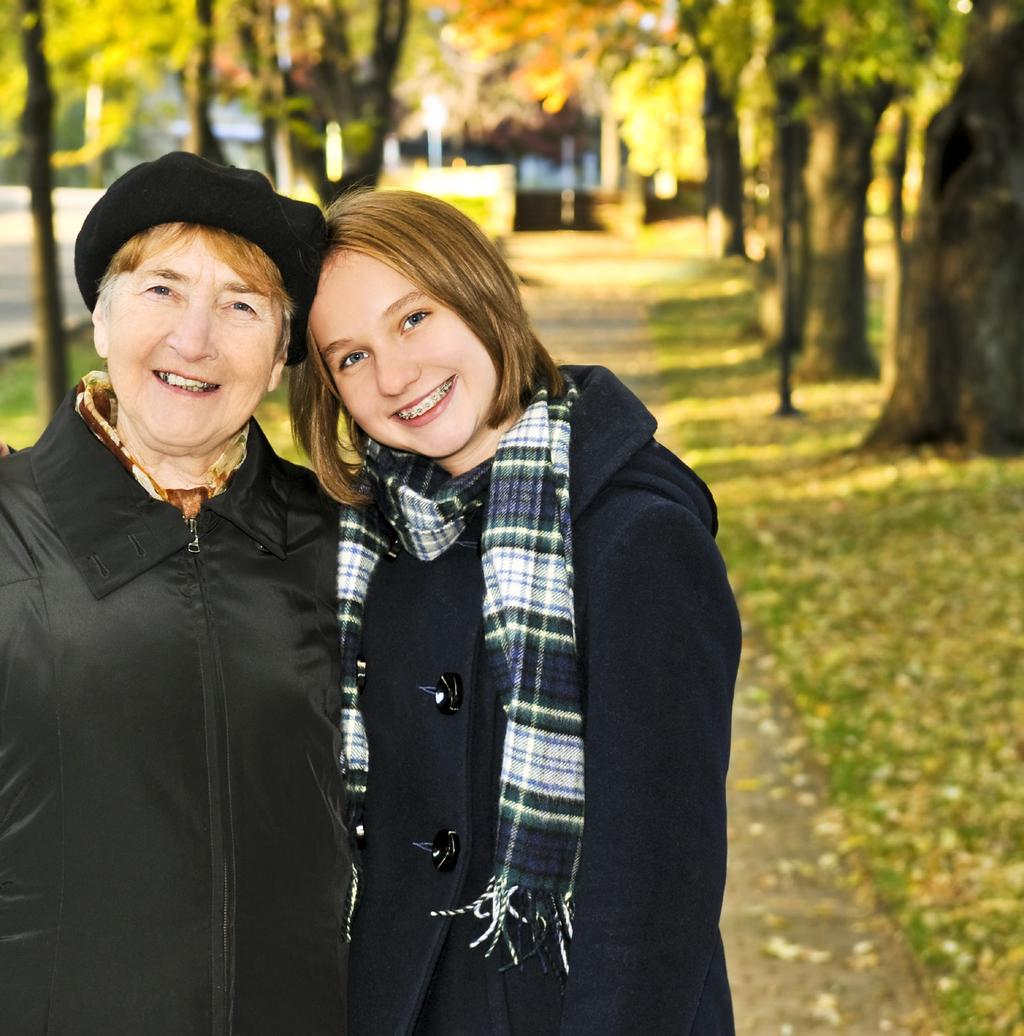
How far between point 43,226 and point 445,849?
1016 centimetres

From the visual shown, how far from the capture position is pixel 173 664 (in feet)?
8.16

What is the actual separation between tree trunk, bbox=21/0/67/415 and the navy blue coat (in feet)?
30.7

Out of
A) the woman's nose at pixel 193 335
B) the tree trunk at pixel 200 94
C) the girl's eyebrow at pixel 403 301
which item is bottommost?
the woman's nose at pixel 193 335

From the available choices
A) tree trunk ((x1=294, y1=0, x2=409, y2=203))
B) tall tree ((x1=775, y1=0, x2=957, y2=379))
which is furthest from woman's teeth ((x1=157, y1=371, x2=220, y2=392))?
tree trunk ((x1=294, y1=0, x2=409, y2=203))

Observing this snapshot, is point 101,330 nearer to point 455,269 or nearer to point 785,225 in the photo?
point 455,269

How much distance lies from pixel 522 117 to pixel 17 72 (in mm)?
48057

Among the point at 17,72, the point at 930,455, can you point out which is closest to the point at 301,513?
the point at 930,455

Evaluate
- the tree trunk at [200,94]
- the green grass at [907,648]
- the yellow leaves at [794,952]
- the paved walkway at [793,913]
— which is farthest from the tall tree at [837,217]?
the yellow leaves at [794,952]

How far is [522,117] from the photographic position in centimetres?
6538

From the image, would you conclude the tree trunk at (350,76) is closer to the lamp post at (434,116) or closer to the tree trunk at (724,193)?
the tree trunk at (724,193)

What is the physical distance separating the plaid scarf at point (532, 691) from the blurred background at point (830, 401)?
0.54m

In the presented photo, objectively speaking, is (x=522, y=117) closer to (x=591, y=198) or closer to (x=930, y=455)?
(x=591, y=198)

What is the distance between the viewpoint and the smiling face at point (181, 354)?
262 centimetres

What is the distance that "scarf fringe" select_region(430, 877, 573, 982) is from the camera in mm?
2541
